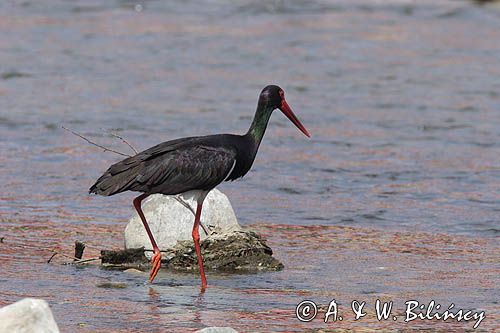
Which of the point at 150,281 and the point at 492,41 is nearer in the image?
the point at 150,281

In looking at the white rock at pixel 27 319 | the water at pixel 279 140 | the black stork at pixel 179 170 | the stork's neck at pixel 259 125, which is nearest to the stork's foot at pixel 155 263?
the black stork at pixel 179 170

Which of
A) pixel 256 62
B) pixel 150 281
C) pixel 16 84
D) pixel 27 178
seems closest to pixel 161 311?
pixel 150 281

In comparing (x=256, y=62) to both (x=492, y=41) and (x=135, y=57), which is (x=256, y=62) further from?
(x=492, y=41)

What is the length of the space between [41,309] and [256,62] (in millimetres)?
14566

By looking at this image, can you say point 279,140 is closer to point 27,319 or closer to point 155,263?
point 155,263

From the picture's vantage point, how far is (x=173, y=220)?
9234mm

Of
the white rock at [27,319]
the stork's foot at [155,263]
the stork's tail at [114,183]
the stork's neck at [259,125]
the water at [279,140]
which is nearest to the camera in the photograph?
the white rock at [27,319]

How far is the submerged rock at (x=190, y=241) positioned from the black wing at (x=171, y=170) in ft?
1.12

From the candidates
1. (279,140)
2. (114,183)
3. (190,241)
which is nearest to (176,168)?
(114,183)

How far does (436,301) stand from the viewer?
25.8 feet

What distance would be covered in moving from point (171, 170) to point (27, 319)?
10.2ft

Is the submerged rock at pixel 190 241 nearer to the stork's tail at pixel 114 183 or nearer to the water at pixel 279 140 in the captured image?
the water at pixel 279 140

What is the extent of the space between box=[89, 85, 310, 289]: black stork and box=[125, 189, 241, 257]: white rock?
0.26 metres

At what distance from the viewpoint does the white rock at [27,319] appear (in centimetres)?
566
